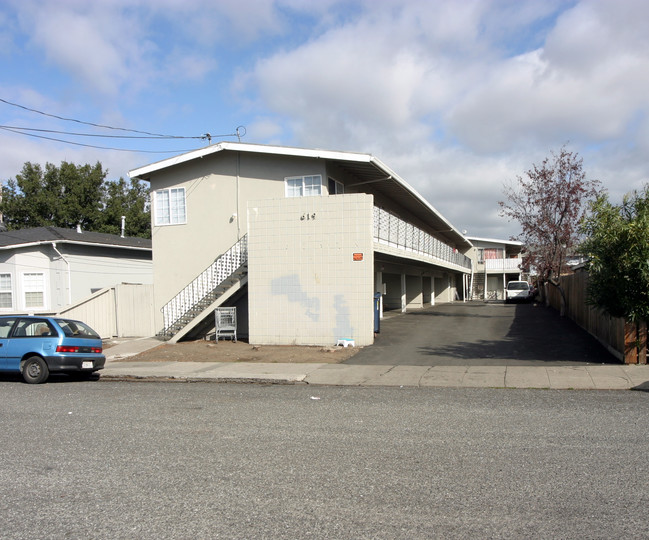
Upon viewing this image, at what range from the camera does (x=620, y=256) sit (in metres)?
12.4

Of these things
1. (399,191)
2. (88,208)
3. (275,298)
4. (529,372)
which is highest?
(88,208)

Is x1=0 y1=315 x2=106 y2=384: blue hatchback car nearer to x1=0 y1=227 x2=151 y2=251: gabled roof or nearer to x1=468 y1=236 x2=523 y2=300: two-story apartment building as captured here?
x1=0 y1=227 x2=151 y2=251: gabled roof

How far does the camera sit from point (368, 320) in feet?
54.5

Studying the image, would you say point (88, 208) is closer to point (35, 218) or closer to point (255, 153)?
point (35, 218)

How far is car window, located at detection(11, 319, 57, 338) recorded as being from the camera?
12500 millimetres

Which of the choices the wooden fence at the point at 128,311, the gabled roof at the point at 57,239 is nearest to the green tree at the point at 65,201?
the gabled roof at the point at 57,239

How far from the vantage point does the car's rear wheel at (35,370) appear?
12.2 meters

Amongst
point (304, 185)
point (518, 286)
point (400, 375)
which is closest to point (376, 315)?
point (304, 185)

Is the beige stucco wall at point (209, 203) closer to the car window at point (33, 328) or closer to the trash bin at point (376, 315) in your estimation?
the trash bin at point (376, 315)

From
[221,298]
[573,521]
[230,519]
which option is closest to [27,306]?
[221,298]

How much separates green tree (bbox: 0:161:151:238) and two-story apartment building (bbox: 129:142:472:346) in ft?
84.6

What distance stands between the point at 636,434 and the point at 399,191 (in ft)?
58.1

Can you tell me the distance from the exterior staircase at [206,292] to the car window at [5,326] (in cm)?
657

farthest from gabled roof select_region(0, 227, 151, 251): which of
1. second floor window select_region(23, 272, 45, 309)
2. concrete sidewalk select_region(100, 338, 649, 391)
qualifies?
concrete sidewalk select_region(100, 338, 649, 391)
